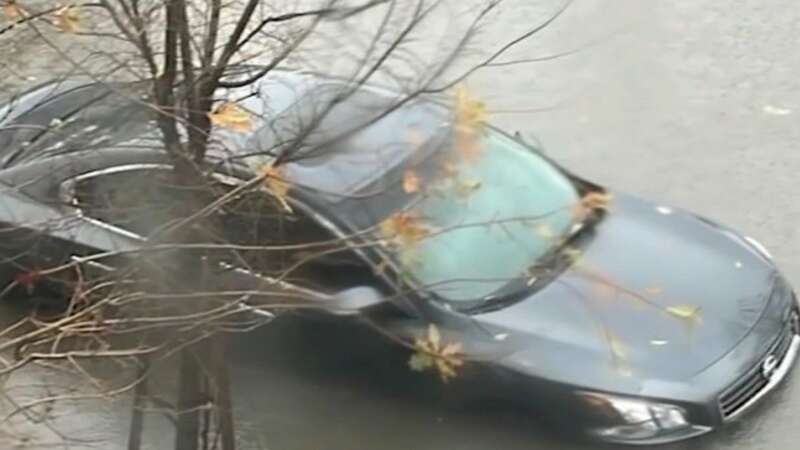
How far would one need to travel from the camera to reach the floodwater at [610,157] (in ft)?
Answer: 22.4

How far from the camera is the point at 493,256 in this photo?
21.9ft

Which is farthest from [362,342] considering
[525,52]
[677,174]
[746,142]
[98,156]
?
[525,52]

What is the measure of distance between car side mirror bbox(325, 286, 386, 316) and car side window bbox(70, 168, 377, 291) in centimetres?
5

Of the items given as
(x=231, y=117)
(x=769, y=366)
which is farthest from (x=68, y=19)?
(x=769, y=366)

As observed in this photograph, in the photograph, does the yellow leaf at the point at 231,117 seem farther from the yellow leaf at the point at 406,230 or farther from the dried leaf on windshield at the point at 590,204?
the dried leaf on windshield at the point at 590,204

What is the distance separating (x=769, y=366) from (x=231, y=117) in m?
3.59

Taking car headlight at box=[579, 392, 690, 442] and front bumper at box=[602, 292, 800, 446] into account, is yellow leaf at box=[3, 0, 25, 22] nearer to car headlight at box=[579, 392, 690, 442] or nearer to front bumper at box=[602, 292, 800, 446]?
car headlight at box=[579, 392, 690, 442]

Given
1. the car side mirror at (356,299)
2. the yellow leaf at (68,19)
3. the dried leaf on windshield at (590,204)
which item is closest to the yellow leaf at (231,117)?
the yellow leaf at (68,19)

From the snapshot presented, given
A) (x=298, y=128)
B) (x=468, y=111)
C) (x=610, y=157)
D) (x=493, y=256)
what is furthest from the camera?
(x=610, y=157)

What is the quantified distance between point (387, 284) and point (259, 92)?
1.41 metres

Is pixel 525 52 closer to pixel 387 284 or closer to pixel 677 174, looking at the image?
pixel 677 174

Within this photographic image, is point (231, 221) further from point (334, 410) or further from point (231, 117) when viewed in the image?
point (334, 410)

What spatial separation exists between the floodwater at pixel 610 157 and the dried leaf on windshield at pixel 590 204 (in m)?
0.97

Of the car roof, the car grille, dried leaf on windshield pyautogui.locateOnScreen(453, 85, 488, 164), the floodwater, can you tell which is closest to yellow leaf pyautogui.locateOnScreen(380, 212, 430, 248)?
dried leaf on windshield pyautogui.locateOnScreen(453, 85, 488, 164)
